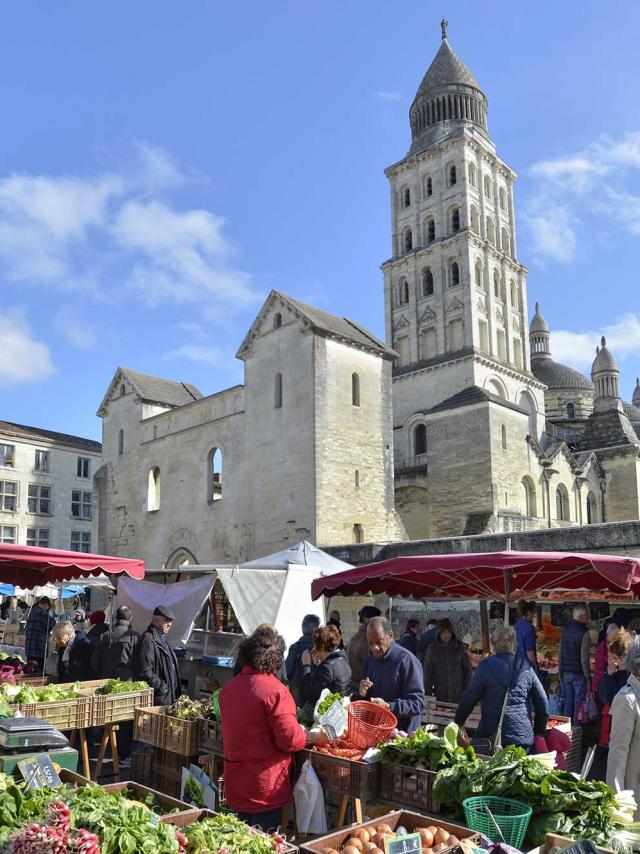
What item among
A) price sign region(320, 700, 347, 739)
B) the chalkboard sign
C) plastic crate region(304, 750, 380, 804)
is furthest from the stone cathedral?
the chalkboard sign

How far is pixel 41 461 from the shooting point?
4181cm

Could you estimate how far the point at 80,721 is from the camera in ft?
22.7

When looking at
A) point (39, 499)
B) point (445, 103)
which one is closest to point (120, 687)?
point (39, 499)

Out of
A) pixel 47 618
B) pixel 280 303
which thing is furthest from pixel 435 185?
pixel 47 618

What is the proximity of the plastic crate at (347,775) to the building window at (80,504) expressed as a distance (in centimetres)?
4105

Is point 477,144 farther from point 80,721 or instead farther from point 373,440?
point 80,721

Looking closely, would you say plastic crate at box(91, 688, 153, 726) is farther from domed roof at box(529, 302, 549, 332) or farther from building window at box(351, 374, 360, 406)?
domed roof at box(529, 302, 549, 332)

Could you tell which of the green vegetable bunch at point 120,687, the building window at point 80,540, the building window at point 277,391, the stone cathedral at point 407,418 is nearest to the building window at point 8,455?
the building window at point 80,540

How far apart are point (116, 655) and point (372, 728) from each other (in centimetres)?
417

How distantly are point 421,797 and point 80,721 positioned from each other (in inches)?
155

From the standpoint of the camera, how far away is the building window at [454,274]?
39081 millimetres

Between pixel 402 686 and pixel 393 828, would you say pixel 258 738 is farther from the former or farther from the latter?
pixel 402 686

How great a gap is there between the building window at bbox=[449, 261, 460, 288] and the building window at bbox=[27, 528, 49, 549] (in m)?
26.3

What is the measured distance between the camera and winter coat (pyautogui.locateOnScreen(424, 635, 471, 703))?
805cm
